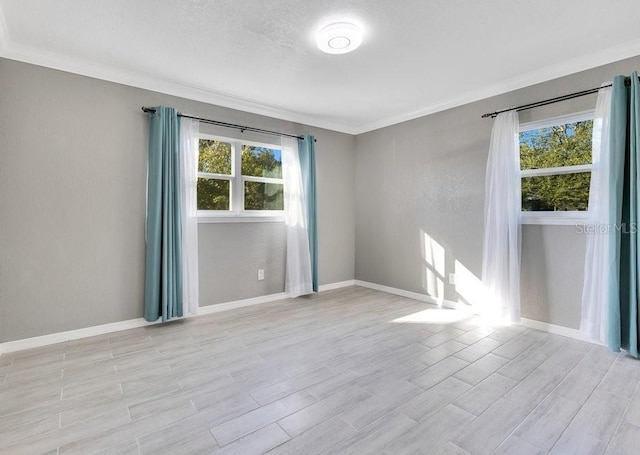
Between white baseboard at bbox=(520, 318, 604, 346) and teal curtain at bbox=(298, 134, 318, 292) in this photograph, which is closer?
white baseboard at bbox=(520, 318, 604, 346)

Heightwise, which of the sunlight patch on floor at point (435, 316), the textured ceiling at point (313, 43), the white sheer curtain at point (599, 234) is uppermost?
the textured ceiling at point (313, 43)

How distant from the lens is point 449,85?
3400 mm

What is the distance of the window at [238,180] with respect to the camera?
12.1ft

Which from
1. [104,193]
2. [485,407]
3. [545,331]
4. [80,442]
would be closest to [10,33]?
[104,193]

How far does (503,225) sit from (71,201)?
13.7ft

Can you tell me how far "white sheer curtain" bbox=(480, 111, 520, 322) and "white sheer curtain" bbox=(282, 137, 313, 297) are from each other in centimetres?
225

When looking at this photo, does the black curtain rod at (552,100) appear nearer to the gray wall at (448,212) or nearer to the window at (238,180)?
the gray wall at (448,212)

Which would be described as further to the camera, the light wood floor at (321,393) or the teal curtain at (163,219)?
the teal curtain at (163,219)

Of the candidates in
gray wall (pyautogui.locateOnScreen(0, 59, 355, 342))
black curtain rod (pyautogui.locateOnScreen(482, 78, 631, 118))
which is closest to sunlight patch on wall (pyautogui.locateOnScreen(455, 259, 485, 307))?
black curtain rod (pyautogui.locateOnScreen(482, 78, 631, 118))

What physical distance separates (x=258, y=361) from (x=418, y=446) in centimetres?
134

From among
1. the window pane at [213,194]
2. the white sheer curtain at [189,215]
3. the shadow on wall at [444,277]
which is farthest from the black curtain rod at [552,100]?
the white sheer curtain at [189,215]

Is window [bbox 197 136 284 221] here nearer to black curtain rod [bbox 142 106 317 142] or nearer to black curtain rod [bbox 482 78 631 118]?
black curtain rod [bbox 142 106 317 142]

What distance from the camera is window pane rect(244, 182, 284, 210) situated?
159 inches

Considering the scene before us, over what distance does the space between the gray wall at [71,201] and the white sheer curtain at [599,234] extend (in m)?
3.78
